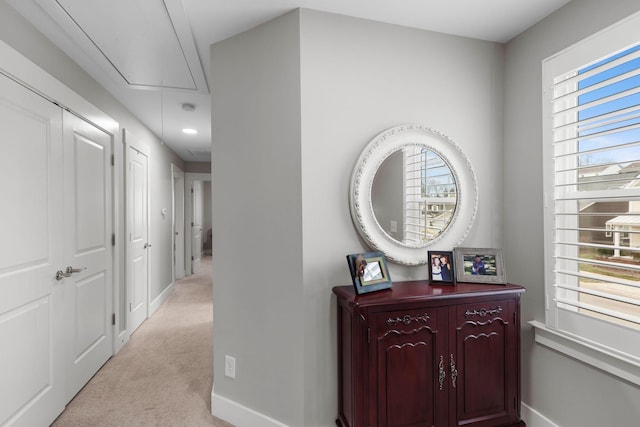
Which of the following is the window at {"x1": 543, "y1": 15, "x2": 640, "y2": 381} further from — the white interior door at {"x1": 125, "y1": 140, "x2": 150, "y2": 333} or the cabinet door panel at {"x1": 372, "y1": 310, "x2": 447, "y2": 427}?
the white interior door at {"x1": 125, "y1": 140, "x2": 150, "y2": 333}

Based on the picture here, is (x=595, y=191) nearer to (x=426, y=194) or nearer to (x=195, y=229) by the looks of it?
(x=426, y=194)

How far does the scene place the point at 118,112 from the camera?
10.3ft

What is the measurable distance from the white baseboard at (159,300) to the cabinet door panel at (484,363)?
3.73 m

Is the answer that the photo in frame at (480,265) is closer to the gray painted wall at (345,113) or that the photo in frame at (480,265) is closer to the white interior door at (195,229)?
the gray painted wall at (345,113)

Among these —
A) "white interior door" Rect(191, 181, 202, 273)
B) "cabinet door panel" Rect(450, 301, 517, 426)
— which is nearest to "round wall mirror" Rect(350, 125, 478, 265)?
"cabinet door panel" Rect(450, 301, 517, 426)

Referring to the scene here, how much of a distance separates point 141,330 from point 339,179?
3.11m

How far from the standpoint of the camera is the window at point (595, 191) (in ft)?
4.77

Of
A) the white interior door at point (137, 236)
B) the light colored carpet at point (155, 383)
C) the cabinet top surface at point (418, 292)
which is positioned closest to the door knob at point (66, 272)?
the light colored carpet at point (155, 383)

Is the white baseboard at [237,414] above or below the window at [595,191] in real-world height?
below

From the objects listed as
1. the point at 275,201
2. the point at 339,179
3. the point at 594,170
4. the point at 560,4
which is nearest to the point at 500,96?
the point at 560,4

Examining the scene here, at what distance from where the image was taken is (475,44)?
2.07 metres

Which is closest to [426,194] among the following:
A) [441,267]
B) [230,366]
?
[441,267]

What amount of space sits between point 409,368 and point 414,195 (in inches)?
36.9

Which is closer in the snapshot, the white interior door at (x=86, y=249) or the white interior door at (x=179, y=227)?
the white interior door at (x=86, y=249)
